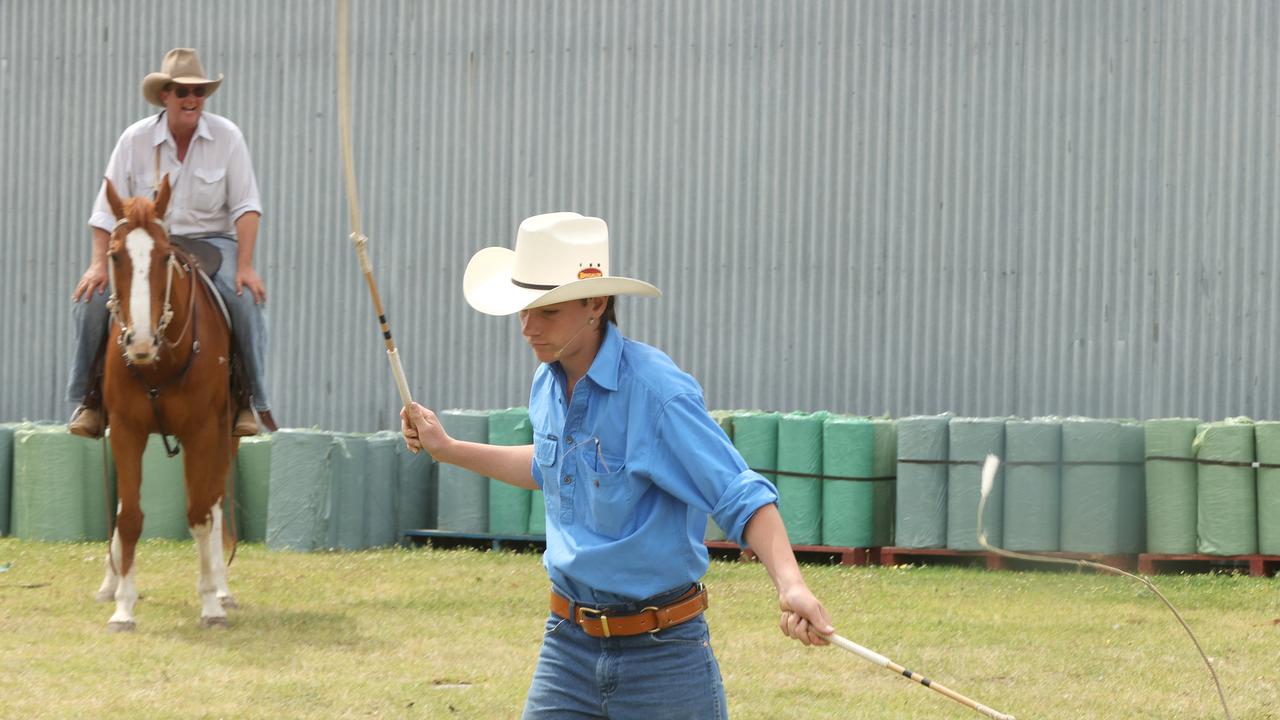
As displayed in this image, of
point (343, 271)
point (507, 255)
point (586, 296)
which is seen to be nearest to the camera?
point (586, 296)

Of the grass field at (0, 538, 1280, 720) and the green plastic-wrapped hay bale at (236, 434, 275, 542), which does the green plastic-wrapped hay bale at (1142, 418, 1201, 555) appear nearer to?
the grass field at (0, 538, 1280, 720)

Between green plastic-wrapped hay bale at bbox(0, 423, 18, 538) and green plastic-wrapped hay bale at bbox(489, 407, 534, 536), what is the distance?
4225mm

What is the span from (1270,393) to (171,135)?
29.7 feet

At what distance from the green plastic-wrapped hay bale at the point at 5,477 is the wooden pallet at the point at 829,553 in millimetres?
6038

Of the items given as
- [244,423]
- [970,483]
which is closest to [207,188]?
[244,423]

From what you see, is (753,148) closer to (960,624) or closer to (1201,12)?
(1201,12)

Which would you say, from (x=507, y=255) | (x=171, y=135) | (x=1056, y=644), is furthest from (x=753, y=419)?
(x=507, y=255)

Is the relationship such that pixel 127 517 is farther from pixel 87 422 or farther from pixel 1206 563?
pixel 1206 563

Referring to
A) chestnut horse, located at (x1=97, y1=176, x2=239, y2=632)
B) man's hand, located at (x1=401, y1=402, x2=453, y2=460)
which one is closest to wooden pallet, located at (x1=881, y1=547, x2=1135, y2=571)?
chestnut horse, located at (x1=97, y1=176, x2=239, y2=632)

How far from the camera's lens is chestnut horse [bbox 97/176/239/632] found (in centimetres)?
870

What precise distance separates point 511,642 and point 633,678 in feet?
16.6

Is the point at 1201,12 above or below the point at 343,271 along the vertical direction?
above

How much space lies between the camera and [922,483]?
481 inches

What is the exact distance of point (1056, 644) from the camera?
29.7 ft
